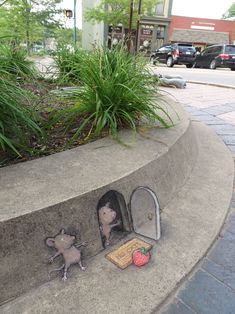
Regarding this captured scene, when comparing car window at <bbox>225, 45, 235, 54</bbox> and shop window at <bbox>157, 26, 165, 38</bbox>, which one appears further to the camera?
shop window at <bbox>157, 26, 165, 38</bbox>

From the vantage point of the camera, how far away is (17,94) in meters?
2.37

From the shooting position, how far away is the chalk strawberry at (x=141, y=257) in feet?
5.74

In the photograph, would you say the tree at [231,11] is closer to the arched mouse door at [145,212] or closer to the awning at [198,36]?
the awning at [198,36]

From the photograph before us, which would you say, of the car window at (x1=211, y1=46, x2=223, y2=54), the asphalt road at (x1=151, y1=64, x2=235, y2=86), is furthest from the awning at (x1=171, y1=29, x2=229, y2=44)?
the asphalt road at (x1=151, y1=64, x2=235, y2=86)

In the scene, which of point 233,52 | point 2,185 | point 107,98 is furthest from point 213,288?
point 233,52

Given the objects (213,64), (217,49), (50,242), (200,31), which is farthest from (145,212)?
(200,31)

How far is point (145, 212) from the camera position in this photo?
208 cm

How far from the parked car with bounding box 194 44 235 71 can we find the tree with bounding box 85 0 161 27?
28.0 feet

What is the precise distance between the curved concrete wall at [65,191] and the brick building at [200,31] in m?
33.4

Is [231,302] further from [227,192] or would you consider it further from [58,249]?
[227,192]

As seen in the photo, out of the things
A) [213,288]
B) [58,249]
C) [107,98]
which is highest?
[107,98]

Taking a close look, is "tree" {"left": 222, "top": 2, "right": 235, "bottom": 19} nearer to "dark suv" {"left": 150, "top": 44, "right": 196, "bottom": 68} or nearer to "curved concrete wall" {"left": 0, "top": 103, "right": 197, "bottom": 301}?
"dark suv" {"left": 150, "top": 44, "right": 196, "bottom": 68}

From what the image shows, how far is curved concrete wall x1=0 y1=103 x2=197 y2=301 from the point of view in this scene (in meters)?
1.51

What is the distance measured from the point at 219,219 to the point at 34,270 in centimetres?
138
